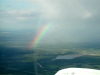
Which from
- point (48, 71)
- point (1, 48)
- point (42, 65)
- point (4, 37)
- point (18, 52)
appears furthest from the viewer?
point (4, 37)

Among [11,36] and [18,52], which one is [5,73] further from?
[11,36]

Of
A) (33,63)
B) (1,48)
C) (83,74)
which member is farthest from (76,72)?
(1,48)

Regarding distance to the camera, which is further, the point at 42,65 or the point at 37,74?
the point at 42,65

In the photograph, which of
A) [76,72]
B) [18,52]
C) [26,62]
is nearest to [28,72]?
[26,62]

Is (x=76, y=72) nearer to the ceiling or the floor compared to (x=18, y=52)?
nearer to the floor

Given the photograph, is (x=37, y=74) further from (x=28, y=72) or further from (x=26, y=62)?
(x=26, y=62)

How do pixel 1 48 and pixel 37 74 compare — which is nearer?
pixel 37 74

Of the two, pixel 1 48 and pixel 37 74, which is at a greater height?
pixel 1 48

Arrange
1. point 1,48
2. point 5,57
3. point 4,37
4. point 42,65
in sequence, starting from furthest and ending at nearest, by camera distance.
A: 1. point 4,37
2. point 1,48
3. point 5,57
4. point 42,65

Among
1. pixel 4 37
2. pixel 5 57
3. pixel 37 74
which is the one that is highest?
pixel 4 37
